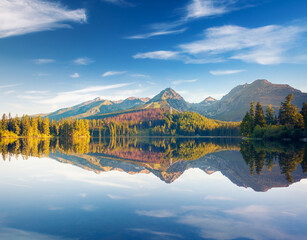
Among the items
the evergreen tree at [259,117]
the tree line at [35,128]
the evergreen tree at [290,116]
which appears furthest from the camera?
the tree line at [35,128]

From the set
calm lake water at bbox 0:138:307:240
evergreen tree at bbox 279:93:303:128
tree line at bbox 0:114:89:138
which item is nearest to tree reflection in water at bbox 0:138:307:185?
calm lake water at bbox 0:138:307:240

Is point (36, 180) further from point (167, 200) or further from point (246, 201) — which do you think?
point (246, 201)

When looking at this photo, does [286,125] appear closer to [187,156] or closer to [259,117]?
[259,117]

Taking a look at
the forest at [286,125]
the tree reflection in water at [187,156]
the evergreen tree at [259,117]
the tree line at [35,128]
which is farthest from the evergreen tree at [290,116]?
the tree line at [35,128]

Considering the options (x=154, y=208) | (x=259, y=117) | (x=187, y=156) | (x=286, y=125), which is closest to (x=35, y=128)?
(x=259, y=117)

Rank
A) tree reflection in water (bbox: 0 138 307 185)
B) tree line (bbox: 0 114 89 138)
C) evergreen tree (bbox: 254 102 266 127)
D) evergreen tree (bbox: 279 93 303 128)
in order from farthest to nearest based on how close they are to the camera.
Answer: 1. tree line (bbox: 0 114 89 138)
2. evergreen tree (bbox: 254 102 266 127)
3. evergreen tree (bbox: 279 93 303 128)
4. tree reflection in water (bbox: 0 138 307 185)

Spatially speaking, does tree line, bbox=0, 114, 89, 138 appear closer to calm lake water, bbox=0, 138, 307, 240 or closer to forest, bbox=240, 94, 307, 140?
forest, bbox=240, 94, 307, 140

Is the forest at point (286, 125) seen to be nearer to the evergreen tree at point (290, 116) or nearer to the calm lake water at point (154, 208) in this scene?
the evergreen tree at point (290, 116)

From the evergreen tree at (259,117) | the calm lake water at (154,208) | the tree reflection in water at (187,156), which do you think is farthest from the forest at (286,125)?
the calm lake water at (154,208)

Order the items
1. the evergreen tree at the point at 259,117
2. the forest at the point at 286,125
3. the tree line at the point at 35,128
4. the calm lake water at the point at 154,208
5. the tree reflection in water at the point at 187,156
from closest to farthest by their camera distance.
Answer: the calm lake water at the point at 154,208 < the tree reflection in water at the point at 187,156 < the forest at the point at 286,125 < the evergreen tree at the point at 259,117 < the tree line at the point at 35,128

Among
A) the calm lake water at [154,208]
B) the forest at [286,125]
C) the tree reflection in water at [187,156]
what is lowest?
the tree reflection in water at [187,156]

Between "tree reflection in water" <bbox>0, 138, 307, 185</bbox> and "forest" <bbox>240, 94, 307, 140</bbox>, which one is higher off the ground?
"forest" <bbox>240, 94, 307, 140</bbox>

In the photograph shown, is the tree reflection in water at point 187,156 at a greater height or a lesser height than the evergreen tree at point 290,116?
lesser

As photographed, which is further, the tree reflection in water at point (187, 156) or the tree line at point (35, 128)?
the tree line at point (35, 128)
